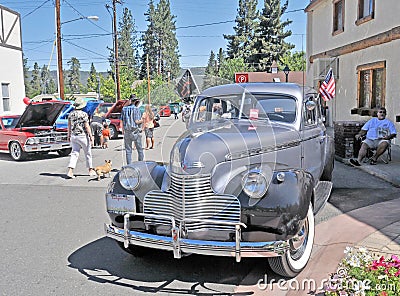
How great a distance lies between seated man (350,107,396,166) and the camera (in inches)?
377

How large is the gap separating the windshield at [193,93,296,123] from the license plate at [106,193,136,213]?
1898 mm

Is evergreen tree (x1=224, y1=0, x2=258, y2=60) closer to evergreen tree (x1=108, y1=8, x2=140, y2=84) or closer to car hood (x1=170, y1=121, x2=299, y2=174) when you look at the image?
evergreen tree (x1=108, y1=8, x2=140, y2=84)

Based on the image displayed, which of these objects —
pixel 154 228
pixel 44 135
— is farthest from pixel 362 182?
pixel 44 135

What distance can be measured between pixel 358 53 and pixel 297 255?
1388 cm

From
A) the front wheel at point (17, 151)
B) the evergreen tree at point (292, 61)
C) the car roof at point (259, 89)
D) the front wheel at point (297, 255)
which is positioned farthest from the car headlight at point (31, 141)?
the evergreen tree at point (292, 61)

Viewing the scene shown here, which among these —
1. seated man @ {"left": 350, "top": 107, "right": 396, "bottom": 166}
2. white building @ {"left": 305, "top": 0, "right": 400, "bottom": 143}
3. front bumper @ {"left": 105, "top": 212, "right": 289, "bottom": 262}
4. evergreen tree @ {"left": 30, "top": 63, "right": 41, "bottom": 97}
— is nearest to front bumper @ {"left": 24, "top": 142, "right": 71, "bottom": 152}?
seated man @ {"left": 350, "top": 107, "right": 396, "bottom": 166}

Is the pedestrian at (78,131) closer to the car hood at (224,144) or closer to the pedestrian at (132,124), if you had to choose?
the pedestrian at (132,124)

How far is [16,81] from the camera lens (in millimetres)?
22391

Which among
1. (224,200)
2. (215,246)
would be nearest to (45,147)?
(224,200)

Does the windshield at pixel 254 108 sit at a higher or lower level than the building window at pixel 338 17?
lower

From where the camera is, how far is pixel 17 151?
12.9 metres

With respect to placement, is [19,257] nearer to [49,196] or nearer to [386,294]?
[49,196]

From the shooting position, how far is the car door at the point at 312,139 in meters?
5.62

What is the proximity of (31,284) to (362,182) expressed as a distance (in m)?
6.58
